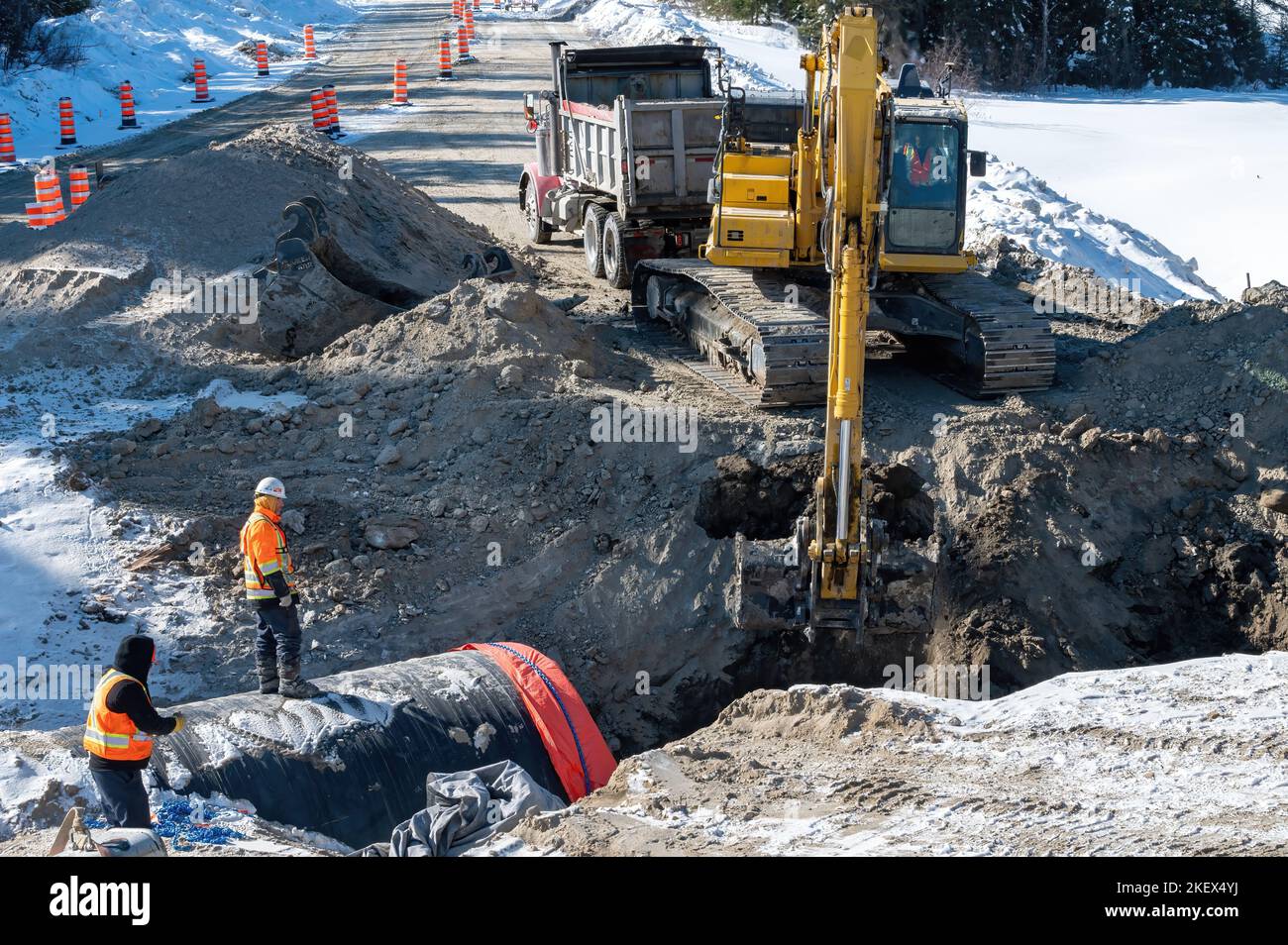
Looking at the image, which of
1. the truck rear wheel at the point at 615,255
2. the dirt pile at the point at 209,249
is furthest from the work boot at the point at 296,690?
the truck rear wheel at the point at 615,255

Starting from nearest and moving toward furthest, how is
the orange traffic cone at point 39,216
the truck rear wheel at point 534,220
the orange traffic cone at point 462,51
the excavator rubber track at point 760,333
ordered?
the excavator rubber track at point 760,333 < the orange traffic cone at point 39,216 < the truck rear wheel at point 534,220 < the orange traffic cone at point 462,51

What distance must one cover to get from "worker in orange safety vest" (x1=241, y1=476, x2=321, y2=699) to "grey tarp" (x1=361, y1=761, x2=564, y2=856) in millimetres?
1230

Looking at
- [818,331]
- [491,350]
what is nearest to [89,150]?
[491,350]

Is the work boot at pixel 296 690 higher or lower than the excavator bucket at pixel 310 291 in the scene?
lower

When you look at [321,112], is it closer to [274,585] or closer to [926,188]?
[926,188]

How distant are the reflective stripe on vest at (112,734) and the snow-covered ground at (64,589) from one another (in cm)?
254

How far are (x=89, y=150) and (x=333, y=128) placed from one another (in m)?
4.97

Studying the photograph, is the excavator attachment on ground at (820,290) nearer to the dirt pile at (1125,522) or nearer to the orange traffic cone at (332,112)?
the dirt pile at (1125,522)

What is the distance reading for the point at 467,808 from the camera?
725 centimetres

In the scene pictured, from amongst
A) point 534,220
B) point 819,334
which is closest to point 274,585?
point 819,334

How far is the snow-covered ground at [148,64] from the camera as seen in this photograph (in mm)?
29578

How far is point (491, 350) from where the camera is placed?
12.9 meters

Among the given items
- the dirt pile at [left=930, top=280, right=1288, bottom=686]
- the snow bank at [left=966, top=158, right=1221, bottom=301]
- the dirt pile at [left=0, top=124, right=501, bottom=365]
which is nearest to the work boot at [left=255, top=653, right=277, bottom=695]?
the dirt pile at [left=930, top=280, right=1288, bottom=686]
